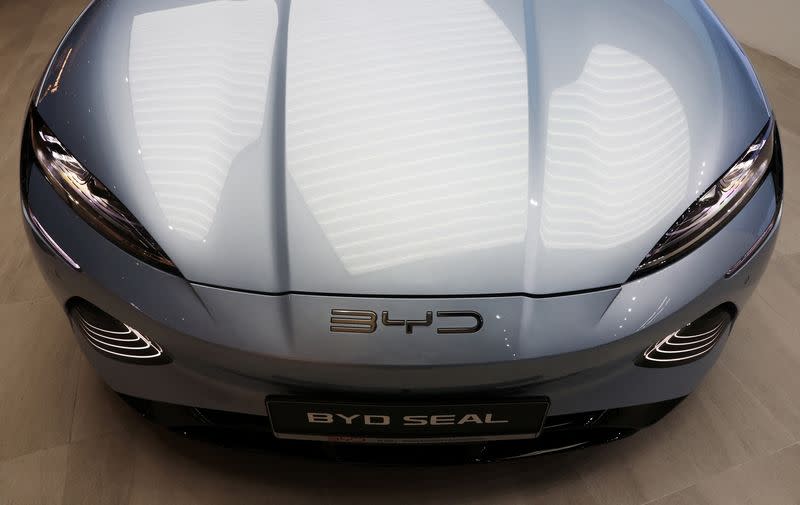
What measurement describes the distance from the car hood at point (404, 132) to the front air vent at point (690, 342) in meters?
0.14

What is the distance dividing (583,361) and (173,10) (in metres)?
0.92

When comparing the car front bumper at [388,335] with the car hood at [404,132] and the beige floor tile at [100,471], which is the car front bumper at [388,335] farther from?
the beige floor tile at [100,471]

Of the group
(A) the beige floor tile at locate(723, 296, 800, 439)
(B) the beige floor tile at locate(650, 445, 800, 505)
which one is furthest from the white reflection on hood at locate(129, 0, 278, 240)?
(A) the beige floor tile at locate(723, 296, 800, 439)

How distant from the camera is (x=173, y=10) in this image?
132cm

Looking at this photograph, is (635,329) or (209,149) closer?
(635,329)

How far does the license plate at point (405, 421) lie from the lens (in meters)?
1.00

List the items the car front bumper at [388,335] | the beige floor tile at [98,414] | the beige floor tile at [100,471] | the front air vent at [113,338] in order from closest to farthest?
the car front bumper at [388,335], the front air vent at [113,338], the beige floor tile at [100,471], the beige floor tile at [98,414]

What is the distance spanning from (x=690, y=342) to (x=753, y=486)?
0.39 metres

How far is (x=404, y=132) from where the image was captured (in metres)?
1.12

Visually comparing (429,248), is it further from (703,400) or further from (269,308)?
(703,400)

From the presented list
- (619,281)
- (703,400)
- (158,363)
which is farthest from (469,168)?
(703,400)

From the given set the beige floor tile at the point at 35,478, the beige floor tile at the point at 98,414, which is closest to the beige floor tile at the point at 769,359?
the beige floor tile at the point at 98,414

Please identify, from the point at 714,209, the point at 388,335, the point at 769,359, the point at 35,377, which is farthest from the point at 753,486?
the point at 35,377

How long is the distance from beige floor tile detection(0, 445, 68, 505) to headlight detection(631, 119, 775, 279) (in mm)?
1028
